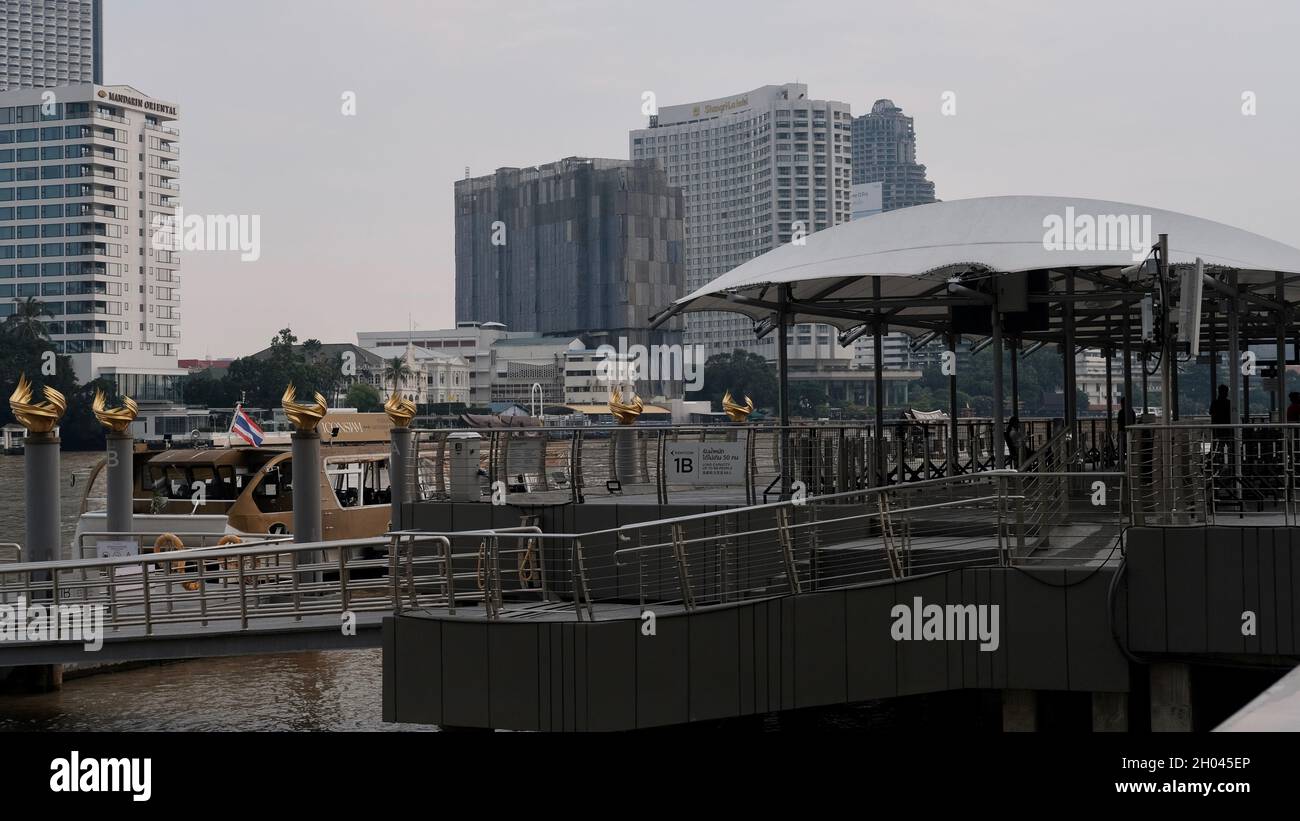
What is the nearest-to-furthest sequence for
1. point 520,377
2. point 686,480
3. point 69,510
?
point 686,480
point 69,510
point 520,377

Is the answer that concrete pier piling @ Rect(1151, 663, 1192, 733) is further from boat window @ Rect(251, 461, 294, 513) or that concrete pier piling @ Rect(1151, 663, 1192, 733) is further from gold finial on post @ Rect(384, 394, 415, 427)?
boat window @ Rect(251, 461, 294, 513)

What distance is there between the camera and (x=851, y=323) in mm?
24906

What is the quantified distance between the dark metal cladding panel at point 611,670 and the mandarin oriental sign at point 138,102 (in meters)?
160

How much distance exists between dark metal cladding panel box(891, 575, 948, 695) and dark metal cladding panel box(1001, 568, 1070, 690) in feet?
1.81

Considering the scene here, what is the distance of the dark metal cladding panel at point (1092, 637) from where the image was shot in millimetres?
12422

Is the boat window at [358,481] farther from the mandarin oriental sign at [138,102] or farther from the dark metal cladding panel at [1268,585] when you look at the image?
the mandarin oriental sign at [138,102]

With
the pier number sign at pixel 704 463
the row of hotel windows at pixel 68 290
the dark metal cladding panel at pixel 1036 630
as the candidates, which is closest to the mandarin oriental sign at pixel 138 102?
the row of hotel windows at pixel 68 290

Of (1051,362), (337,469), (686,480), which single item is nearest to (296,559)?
(686,480)

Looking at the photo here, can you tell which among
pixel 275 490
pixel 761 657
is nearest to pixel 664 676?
pixel 761 657

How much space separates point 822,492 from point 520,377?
171020mm

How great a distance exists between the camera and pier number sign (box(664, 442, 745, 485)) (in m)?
17.9

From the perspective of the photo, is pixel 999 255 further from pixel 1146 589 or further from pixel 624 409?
pixel 624 409
